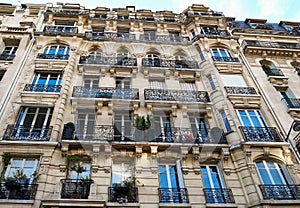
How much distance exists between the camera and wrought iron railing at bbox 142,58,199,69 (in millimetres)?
13281

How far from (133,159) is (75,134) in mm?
2471

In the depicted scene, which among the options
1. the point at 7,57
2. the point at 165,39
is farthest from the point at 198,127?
the point at 7,57

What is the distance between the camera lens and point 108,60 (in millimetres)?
13234

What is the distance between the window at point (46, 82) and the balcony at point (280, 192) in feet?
30.1

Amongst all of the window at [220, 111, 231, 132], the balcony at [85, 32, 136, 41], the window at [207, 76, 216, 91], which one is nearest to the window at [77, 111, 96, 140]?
the window at [220, 111, 231, 132]

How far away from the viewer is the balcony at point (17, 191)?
747cm

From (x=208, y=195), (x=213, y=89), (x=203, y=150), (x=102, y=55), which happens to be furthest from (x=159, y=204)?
(x=102, y=55)

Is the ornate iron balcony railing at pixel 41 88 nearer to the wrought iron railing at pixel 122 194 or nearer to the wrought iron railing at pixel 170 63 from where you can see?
the wrought iron railing at pixel 170 63

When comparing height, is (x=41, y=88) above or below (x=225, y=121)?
above

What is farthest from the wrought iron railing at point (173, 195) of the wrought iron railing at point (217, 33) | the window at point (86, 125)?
the wrought iron railing at point (217, 33)

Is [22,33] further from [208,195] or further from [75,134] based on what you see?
[208,195]

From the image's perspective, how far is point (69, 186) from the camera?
799cm

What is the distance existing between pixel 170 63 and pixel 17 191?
9.27m

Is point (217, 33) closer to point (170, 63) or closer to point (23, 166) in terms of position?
point (170, 63)
